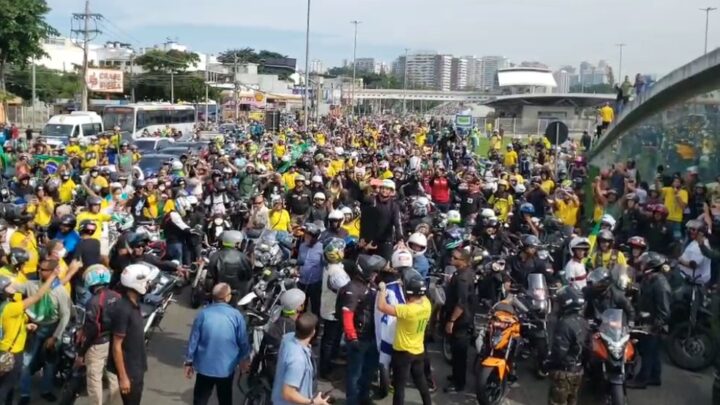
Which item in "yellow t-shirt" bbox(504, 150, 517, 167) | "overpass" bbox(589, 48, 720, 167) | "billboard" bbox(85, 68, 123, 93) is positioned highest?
"billboard" bbox(85, 68, 123, 93)

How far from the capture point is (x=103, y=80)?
200 ft

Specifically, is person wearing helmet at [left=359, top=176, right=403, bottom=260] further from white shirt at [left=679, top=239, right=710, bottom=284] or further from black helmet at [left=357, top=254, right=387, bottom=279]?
white shirt at [left=679, top=239, right=710, bottom=284]

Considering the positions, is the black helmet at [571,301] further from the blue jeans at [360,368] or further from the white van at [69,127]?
the white van at [69,127]

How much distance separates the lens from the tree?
36.4m

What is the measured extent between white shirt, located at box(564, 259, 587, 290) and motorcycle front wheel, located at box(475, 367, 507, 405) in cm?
203

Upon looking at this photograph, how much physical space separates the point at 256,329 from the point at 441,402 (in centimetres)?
231

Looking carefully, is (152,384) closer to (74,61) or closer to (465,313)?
(465,313)

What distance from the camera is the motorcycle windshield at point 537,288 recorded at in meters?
8.88

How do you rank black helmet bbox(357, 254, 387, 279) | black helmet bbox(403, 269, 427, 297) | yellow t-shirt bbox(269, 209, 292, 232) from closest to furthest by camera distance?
black helmet bbox(403, 269, 427, 297), black helmet bbox(357, 254, 387, 279), yellow t-shirt bbox(269, 209, 292, 232)

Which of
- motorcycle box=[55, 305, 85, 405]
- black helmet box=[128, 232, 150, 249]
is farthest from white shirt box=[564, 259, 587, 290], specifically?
motorcycle box=[55, 305, 85, 405]

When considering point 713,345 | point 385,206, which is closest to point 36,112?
point 385,206

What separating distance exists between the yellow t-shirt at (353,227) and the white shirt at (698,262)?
4.77 metres

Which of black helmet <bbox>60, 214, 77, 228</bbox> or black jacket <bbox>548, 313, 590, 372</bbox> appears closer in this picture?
black jacket <bbox>548, 313, 590, 372</bbox>

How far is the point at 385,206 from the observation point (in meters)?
11.7
